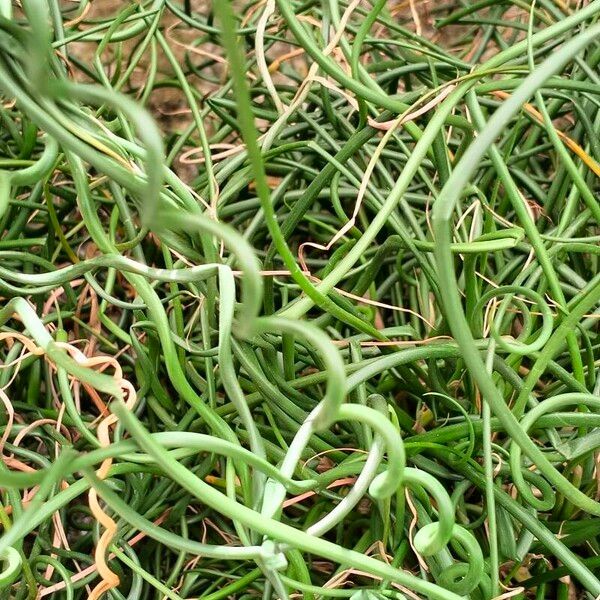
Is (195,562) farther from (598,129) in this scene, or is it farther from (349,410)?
(598,129)

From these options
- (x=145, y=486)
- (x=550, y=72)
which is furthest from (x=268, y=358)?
(x=550, y=72)

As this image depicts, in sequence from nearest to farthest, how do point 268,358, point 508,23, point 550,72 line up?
point 550,72 → point 268,358 → point 508,23

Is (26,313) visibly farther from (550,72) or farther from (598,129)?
(598,129)

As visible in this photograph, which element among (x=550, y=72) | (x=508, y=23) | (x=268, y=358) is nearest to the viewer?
(x=550, y=72)

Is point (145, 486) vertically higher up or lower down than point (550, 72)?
lower down

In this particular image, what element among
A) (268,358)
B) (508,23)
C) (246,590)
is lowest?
(246,590)

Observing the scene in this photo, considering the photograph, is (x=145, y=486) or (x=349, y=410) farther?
(x=145, y=486)
